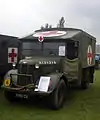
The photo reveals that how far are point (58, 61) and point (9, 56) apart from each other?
307 centimetres

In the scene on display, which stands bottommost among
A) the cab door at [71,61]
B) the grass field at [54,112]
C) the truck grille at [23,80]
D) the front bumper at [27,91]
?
the grass field at [54,112]

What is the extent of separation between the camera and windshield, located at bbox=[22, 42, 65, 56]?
8.32 m

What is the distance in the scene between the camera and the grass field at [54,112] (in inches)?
262

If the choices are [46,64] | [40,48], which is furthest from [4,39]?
[46,64]

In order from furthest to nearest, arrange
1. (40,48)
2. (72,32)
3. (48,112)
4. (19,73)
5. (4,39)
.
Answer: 1. (4,39)
2. (72,32)
3. (40,48)
4. (19,73)
5. (48,112)

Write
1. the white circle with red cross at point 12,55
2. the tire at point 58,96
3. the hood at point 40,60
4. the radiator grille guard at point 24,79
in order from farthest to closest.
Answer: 1. the white circle with red cross at point 12,55
2. the hood at point 40,60
3. the radiator grille guard at point 24,79
4. the tire at point 58,96

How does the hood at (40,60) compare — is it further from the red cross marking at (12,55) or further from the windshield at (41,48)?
the red cross marking at (12,55)

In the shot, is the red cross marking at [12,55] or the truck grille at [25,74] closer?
the truck grille at [25,74]

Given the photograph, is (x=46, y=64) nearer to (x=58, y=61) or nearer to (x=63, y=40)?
(x=58, y=61)

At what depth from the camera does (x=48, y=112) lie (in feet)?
23.5

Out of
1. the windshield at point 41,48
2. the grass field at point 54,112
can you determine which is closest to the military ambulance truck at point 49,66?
the windshield at point 41,48

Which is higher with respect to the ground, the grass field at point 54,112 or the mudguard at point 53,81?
the mudguard at point 53,81

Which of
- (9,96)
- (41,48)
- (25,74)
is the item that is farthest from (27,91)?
(41,48)

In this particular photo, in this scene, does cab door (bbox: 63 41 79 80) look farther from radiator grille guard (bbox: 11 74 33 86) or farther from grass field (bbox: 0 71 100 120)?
radiator grille guard (bbox: 11 74 33 86)
